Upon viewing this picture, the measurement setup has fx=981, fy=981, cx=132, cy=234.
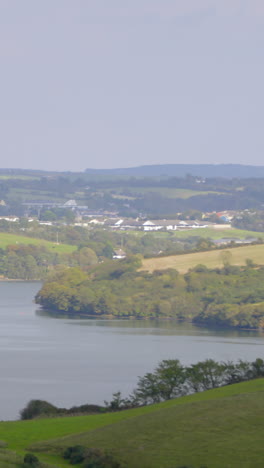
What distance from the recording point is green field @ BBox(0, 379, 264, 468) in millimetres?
14172

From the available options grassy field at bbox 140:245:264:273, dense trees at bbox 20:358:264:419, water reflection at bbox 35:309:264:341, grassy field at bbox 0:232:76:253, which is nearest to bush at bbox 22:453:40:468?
dense trees at bbox 20:358:264:419

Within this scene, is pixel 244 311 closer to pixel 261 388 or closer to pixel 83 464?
pixel 261 388

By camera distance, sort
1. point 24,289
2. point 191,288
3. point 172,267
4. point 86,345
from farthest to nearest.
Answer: point 24,289, point 172,267, point 191,288, point 86,345

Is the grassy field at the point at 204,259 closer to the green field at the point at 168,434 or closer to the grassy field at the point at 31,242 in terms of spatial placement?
the grassy field at the point at 31,242

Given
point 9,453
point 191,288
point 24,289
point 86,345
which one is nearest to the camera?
point 9,453

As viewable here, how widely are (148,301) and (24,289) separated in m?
17.8

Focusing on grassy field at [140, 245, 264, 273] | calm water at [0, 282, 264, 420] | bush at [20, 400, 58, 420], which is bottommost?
calm water at [0, 282, 264, 420]

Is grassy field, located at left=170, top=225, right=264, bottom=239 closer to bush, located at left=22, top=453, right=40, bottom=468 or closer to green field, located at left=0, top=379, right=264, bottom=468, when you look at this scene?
green field, located at left=0, top=379, right=264, bottom=468

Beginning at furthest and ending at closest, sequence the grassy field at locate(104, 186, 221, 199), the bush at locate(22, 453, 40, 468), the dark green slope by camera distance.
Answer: the grassy field at locate(104, 186, 221, 199), the dark green slope, the bush at locate(22, 453, 40, 468)

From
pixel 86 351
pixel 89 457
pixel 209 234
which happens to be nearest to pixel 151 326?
pixel 86 351

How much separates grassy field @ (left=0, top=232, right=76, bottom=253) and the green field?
273ft

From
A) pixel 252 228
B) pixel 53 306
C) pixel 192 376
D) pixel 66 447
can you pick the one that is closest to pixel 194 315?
pixel 53 306

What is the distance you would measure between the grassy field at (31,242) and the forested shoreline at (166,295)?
3061 cm

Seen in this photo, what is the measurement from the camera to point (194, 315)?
62.1 metres
